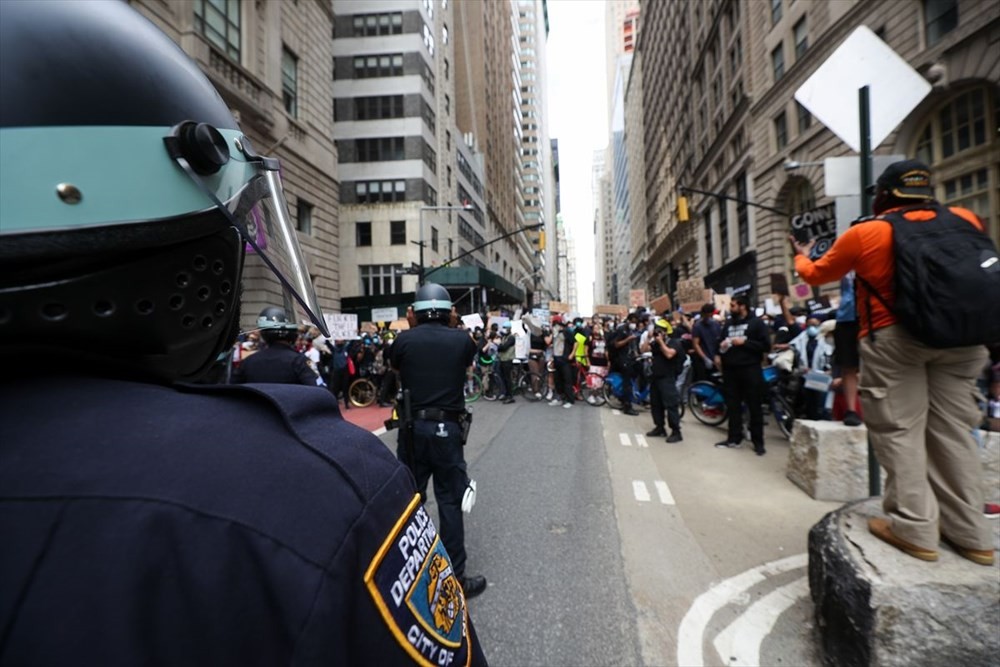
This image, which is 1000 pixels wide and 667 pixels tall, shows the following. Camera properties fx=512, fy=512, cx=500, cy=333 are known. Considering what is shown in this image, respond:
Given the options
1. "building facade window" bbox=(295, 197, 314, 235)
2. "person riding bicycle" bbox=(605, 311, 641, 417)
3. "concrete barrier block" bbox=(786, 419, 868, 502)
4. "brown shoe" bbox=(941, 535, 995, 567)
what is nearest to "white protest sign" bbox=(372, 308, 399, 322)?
"building facade window" bbox=(295, 197, 314, 235)

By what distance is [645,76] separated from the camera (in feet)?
236

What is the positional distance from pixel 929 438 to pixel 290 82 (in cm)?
2554

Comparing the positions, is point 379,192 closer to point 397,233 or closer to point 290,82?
point 397,233

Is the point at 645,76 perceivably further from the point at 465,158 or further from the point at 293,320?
the point at 293,320

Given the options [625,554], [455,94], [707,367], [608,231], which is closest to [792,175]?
[707,367]

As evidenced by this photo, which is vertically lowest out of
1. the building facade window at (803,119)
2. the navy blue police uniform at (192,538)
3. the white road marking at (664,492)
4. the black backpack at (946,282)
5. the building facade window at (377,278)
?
the white road marking at (664,492)

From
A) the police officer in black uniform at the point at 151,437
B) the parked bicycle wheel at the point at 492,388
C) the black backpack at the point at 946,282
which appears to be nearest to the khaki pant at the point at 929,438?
the black backpack at the point at 946,282

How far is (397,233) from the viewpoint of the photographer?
3638 centimetres

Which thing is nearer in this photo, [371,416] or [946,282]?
[946,282]

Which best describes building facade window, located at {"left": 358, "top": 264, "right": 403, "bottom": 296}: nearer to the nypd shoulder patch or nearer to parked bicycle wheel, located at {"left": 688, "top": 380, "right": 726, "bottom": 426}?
parked bicycle wheel, located at {"left": 688, "top": 380, "right": 726, "bottom": 426}

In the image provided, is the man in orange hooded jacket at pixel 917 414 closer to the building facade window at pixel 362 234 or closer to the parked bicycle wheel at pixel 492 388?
the parked bicycle wheel at pixel 492 388

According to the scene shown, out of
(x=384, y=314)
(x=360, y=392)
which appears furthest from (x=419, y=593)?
(x=384, y=314)

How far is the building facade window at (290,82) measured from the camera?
21.8 m

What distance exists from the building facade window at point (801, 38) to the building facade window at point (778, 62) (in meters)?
1.01
